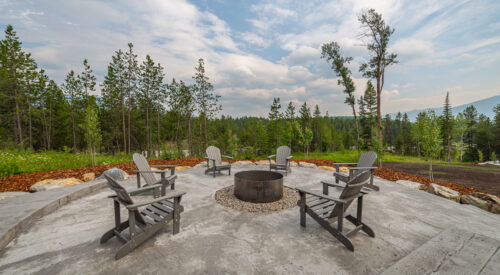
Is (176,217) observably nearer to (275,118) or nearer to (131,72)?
(131,72)

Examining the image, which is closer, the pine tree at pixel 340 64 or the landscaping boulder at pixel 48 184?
the landscaping boulder at pixel 48 184

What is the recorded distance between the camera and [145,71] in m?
15.2

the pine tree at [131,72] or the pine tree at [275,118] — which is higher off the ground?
the pine tree at [131,72]

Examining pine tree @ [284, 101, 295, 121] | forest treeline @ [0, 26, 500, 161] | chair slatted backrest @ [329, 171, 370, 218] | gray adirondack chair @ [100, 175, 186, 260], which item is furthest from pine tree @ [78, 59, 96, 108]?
chair slatted backrest @ [329, 171, 370, 218]

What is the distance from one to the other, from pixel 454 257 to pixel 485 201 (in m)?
3.18

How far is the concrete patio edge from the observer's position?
86.8 inches

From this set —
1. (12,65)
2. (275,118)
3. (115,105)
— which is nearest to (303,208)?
(275,118)

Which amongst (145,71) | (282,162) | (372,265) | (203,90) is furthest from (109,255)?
(145,71)

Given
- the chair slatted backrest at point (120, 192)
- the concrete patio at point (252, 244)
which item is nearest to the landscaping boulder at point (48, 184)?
the concrete patio at point (252, 244)

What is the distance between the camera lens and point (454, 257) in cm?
156

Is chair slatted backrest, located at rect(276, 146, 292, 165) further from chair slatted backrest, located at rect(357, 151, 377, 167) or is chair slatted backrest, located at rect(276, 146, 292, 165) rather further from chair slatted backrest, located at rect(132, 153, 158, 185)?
chair slatted backrest, located at rect(132, 153, 158, 185)

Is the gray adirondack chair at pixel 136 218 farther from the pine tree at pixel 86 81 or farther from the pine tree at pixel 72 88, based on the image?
the pine tree at pixel 72 88

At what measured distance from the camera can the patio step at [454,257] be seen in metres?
1.41

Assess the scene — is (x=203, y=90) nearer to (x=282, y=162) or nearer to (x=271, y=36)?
(x=271, y=36)
